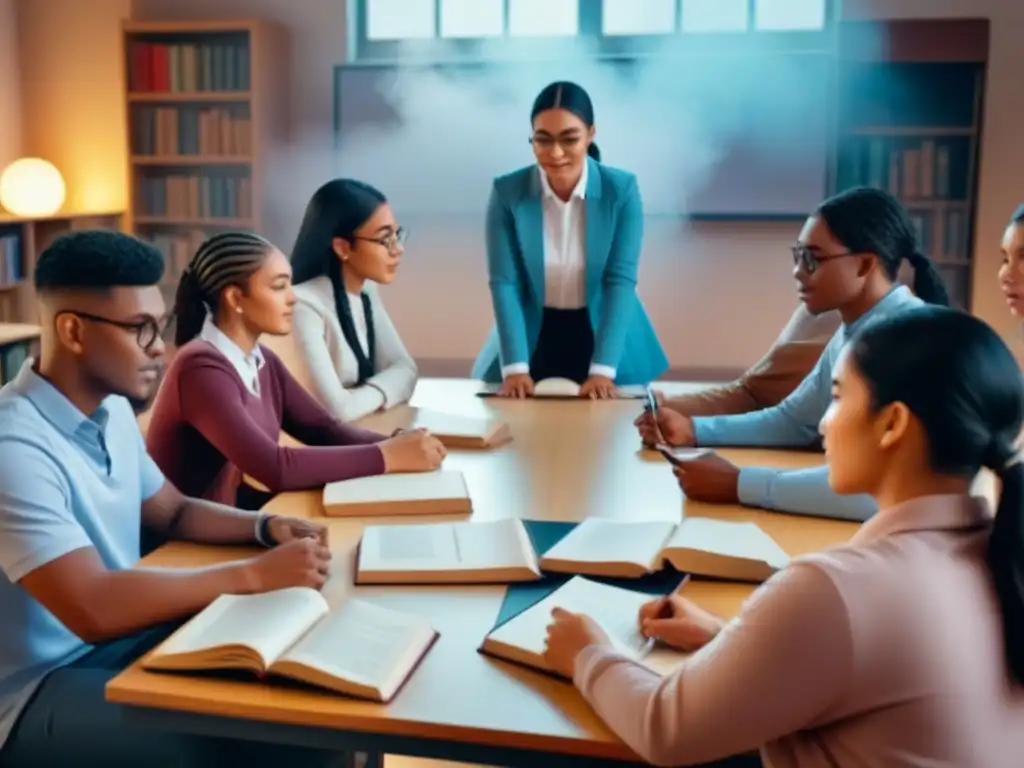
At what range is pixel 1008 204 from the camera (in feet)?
16.6

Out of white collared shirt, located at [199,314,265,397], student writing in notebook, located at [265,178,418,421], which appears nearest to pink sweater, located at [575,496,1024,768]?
white collared shirt, located at [199,314,265,397]

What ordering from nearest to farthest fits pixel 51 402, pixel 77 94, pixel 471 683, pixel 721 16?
pixel 471 683, pixel 51 402, pixel 721 16, pixel 77 94

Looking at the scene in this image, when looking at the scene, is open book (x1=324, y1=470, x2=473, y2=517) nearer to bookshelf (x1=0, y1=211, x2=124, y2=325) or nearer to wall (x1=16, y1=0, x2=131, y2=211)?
bookshelf (x1=0, y1=211, x2=124, y2=325)

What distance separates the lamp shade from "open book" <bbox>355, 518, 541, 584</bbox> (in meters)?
4.43

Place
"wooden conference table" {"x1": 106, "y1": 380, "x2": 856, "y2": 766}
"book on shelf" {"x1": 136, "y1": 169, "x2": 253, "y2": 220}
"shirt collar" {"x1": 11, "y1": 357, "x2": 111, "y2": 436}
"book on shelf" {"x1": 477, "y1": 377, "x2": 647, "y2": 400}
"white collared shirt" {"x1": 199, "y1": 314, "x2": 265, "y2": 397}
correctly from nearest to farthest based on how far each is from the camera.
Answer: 1. "wooden conference table" {"x1": 106, "y1": 380, "x2": 856, "y2": 766}
2. "shirt collar" {"x1": 11, "y1": 357, "x2": 111, "y2": 436}
3. "white collared shirt" {"x1": 199, "y1": 314, "x2": 265, "y2": 397}
4. "book on shelf" {"x1": 477, "y1": 377, "x2": 647, "y2": 400}
5. "book on shelf" {"x1": 136, "y1": 169, "x2": 253, "y2": 220}

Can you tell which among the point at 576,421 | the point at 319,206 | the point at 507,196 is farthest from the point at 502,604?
the point at 507,196

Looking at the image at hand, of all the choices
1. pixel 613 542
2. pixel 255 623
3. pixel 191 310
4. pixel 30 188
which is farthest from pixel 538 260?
pixel 30 188

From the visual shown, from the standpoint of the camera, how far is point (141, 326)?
1.46 metres

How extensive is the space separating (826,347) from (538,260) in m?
0.88

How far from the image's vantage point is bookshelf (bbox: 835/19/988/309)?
5.01 metres

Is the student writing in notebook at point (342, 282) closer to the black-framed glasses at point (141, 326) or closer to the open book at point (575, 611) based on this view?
the black-framed glasses at point (141, 326)

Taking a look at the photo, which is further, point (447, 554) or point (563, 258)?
point (563, 258)

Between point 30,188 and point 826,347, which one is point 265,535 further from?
point 30,188

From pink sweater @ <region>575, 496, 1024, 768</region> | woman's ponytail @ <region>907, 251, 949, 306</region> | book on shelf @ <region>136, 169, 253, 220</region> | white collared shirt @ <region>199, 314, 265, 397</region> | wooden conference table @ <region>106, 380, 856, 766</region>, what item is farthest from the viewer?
book on shelf @ <region>136, 169, 253, 220</region>
